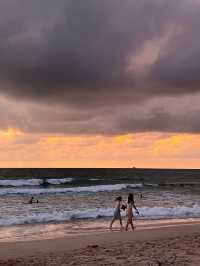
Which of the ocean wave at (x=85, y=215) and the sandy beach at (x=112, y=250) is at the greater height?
the ocean wave at (x=85, y=215)

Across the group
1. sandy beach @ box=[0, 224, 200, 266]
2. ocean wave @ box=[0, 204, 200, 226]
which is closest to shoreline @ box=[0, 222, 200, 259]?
sandy beach @ box=[0, 224, 200, 266]

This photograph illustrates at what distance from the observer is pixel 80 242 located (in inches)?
659

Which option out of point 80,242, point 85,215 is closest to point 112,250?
point 80,242

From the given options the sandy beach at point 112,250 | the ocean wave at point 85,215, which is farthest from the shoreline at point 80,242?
the ocean wave at point 85,215

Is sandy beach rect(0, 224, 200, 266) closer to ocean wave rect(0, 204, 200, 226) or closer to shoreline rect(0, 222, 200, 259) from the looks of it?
shoreline rect(0, 222, 200, 259)

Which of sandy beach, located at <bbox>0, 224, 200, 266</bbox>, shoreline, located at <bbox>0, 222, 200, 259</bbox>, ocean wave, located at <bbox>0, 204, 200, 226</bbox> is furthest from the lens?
ocean wave, located at <bbox>0, 204, 200, 226</bbox>

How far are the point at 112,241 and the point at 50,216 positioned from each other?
9911 millimetres

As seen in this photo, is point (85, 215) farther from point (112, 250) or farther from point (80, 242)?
point (112, 250)

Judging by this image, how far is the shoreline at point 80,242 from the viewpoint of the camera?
14762 mm

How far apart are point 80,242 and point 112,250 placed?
2750mm

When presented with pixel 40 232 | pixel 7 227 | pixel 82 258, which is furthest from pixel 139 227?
pixel 82 258

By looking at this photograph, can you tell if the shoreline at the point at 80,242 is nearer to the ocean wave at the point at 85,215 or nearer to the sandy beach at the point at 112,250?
the sandy beach at the point at 112,250

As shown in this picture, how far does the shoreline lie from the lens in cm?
1476

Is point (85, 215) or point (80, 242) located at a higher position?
point (85, 215)
